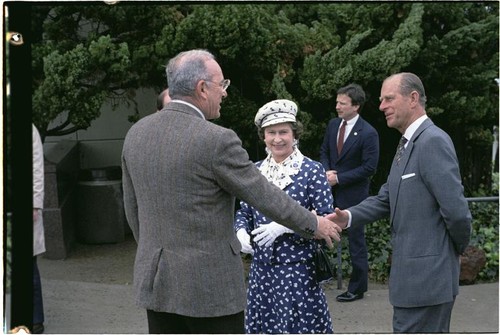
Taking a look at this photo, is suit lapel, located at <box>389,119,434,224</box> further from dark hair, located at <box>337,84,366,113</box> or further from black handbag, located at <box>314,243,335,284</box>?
dark hair, located at <box>337,84,366,113</box>

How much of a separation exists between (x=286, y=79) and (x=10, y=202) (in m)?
3.01

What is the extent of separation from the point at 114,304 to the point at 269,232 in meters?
2.08

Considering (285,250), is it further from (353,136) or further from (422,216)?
(353,136)

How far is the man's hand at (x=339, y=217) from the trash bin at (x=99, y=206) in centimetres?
143

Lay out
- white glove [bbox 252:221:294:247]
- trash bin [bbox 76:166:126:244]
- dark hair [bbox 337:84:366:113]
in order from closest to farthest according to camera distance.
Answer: white glove [bbox 252:221:294:247] < trash bin [bbox 76:166:126:244] < dark hair [bbox 337:84:366:113]

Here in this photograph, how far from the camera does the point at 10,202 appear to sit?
2.78 meters

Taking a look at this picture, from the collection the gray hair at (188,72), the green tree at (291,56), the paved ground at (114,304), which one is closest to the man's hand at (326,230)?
the gray hair at (188,72)

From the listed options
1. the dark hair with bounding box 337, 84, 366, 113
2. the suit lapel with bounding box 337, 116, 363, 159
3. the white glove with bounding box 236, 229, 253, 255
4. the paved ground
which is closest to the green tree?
the dark hair with bounding box 337, 84, 366, 113

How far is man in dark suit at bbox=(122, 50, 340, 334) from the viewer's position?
8.30ft

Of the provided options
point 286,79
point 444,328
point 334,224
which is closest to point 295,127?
point 334,224

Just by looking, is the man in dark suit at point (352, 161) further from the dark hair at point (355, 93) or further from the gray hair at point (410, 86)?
the gray hair at point (410, 86)

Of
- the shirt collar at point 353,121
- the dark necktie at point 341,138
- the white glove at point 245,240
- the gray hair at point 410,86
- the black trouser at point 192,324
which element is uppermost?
the gray hair at point 410,86

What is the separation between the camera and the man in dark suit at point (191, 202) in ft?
8.30

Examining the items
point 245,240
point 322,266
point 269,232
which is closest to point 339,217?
point 322,266
